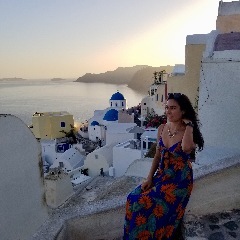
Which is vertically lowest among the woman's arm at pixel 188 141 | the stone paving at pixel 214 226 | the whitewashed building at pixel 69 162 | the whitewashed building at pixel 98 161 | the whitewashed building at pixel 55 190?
the whitewashed building at pixel 69 162

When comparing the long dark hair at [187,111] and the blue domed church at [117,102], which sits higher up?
the long dark hair at [187,111]

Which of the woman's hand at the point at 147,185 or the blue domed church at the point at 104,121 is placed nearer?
the woman's hand at the point at 147,185

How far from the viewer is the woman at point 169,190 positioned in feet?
8.75

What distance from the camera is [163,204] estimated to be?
2658 mm

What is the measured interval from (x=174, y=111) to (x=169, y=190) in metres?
0.69

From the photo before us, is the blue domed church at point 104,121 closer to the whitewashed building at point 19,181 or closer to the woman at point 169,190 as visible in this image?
the whitewashed building at point 19,181

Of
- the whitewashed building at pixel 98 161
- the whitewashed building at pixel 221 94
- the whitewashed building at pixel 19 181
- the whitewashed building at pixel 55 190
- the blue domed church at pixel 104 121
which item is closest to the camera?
the whitewashed building at pixel 19 181

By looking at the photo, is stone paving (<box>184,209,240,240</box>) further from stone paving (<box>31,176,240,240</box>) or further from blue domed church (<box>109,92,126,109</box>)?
blue domed church (<box>109,92,126,109</box>)

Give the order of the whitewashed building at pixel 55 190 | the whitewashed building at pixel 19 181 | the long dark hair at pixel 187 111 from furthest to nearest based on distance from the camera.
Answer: the whitewashed building at pixel 55 190
the whitewashed building at pixel 19 181
the long dark hair at pixel 187 111

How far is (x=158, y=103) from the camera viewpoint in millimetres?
26562

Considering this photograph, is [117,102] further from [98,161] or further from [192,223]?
[192,223]

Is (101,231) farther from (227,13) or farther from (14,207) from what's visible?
(227,13)

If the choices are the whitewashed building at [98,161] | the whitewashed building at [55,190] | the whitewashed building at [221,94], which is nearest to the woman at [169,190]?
the whitewashed building at [221,94]

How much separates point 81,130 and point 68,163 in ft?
39.2
